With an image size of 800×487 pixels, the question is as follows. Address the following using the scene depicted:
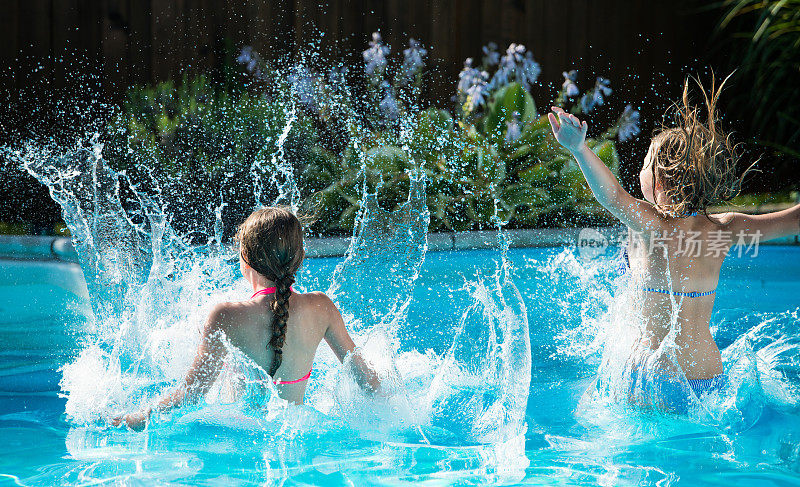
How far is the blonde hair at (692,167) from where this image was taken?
2449mm

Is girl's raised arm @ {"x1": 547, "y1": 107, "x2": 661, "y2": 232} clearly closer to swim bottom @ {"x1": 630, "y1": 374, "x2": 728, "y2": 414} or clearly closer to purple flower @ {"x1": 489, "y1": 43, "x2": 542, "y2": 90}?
swim bottom @ {"x1": 630, "y1": 374, "x2": 728, "y2": 414}

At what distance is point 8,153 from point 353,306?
3.38 m

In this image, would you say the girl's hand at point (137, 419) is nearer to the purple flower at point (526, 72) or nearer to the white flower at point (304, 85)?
the white flower at point (304, 85)

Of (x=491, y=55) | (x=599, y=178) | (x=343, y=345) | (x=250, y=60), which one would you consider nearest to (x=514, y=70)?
(x=491, y=55)

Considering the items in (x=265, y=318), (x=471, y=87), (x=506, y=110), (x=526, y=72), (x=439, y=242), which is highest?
(x=526, y=72)

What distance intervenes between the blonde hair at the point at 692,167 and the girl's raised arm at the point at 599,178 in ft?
0.29

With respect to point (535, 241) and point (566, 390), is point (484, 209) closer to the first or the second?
point (535, 241)

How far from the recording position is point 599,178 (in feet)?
7.80

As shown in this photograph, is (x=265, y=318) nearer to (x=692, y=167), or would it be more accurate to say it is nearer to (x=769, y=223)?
(x=692, y=167)

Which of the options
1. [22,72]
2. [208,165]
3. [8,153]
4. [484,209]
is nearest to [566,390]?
[484,209]

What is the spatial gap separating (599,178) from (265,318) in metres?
1.05

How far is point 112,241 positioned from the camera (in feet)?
12.3

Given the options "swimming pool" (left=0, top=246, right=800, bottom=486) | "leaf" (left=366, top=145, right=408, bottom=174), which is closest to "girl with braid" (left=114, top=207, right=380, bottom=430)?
"swimming pool" (left=0, top=246, right=800, bottom=486)

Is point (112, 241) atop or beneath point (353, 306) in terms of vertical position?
atop
